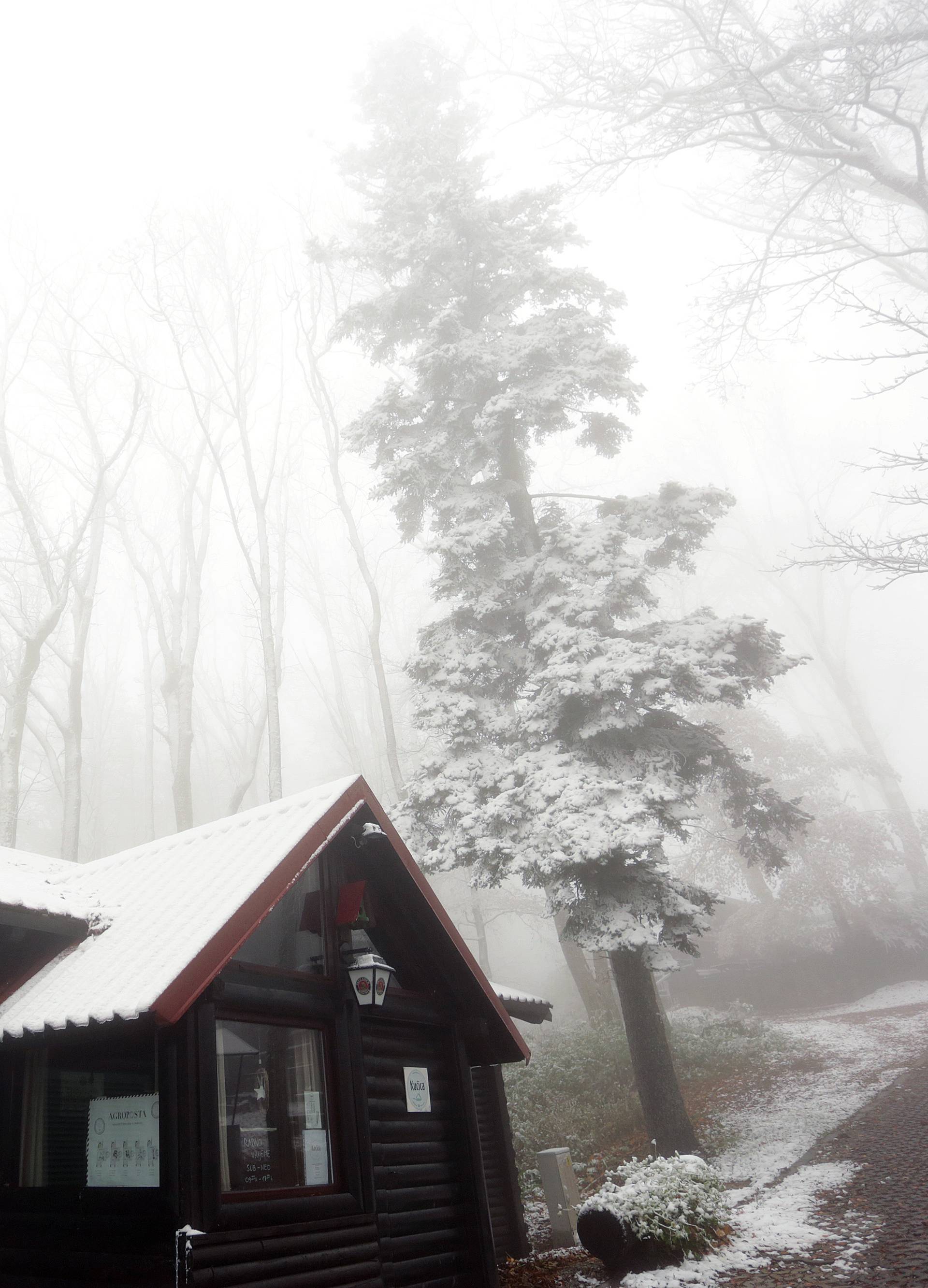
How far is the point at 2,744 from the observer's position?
16.1 metres

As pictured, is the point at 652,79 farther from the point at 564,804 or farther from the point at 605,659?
the point at 564,804

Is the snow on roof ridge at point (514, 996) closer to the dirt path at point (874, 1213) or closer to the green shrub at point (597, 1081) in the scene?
the green shrub at point (597, 1081)

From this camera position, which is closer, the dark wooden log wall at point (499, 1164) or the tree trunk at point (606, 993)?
the dark wooden log wall at point (499, 1164)

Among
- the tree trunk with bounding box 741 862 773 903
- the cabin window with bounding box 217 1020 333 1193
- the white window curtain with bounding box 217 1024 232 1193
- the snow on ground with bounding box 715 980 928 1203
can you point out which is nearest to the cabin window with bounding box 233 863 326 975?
the cabin window with bounding box 217 1020 333 1193

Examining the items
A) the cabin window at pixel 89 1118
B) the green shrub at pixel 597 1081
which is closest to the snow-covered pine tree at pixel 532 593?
the green shrub at pixel 597 1081

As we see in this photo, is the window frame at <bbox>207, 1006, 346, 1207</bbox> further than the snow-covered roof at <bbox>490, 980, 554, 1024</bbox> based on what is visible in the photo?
No

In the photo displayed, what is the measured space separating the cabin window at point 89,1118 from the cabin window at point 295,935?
100cm

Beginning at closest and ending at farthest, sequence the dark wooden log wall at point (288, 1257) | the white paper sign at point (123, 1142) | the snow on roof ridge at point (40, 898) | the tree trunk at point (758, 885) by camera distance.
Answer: the dark wooden log wall at point (288, 1257) → the white paper sign at point (123, 1142) → the snow on roof ridge at point (40, 898) → the tree trunk at point (758, 885)

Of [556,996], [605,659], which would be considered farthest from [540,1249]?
[556,996]

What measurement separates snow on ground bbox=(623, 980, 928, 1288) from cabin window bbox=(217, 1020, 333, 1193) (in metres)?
3.39

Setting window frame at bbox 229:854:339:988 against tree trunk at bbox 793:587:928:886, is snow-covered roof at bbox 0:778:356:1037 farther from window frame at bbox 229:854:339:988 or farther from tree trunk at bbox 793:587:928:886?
tree trunk at bbox 793:587:928:886

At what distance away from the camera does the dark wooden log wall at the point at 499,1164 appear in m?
9.25

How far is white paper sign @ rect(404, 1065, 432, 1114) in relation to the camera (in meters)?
7.36

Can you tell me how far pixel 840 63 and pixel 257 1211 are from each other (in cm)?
1300
